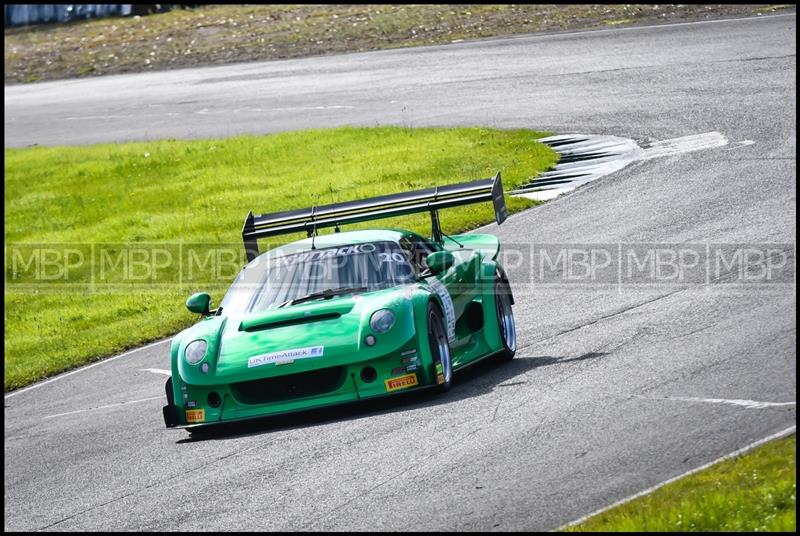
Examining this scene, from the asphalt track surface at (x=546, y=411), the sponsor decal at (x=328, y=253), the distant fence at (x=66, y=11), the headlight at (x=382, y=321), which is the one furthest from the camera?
the distant fence at (x=66, y=11)

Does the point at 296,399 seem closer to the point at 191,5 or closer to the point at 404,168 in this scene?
the point at 404,168

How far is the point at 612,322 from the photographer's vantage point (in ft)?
40.9

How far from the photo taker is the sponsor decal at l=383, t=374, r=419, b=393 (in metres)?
9.78

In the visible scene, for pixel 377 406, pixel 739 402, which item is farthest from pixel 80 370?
pixel 739 402

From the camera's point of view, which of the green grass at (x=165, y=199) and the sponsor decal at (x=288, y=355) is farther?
the green grass at (x=165, y=199)

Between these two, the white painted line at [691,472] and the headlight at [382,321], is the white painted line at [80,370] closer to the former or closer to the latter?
the headlight at [382,321]

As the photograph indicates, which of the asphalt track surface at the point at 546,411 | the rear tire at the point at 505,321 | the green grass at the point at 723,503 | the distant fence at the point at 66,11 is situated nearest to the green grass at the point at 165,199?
the asphalt track surface at the point at 546,411

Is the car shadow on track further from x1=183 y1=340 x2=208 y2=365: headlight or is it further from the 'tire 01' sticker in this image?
x1=183 y1=340 x2=208 y2=365: headlight

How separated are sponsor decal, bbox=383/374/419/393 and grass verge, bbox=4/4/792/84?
2274 centimetres

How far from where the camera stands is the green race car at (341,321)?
9773 mm

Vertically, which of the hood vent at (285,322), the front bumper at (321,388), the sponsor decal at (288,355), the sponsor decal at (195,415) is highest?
the hood vent at (285,322)

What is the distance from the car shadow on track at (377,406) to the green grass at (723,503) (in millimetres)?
3065

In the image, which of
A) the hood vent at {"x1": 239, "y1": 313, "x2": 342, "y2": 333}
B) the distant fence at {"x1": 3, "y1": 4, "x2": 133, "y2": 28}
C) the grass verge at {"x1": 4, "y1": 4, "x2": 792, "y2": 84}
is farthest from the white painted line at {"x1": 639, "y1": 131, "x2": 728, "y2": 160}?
the distant fence at {"x1": 3, "y1": 4, "x2": 133, "y2": 28}

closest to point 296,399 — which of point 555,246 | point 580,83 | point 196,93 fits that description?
point 555,246
